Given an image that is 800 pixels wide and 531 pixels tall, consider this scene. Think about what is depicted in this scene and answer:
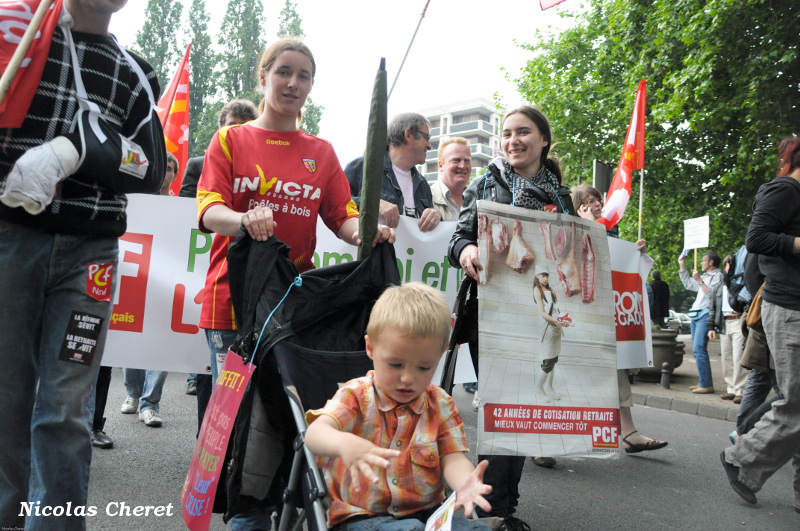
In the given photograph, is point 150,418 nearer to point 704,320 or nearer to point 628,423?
point 628,423

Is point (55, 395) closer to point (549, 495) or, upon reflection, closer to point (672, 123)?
point (549, 495)

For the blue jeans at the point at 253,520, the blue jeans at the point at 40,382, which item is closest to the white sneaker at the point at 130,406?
the blue jeans at the point at 253,520

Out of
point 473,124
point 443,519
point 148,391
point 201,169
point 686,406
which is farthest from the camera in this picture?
point 473,124

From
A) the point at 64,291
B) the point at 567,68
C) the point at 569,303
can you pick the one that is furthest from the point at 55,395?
the point at 567,68

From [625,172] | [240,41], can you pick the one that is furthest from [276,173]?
[240,41]

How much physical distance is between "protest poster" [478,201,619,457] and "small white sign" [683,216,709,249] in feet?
27.1

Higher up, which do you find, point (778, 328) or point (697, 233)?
point (697, 233)

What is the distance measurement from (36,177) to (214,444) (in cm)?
107

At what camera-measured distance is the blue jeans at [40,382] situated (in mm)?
2072

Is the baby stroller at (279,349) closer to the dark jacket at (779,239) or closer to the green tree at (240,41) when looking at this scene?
the dark jacket at (779,239)

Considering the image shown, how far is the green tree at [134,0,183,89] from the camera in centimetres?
4591

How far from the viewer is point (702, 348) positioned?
31.4ft

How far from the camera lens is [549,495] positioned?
4020 millimetres

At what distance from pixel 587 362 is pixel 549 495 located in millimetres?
1429
